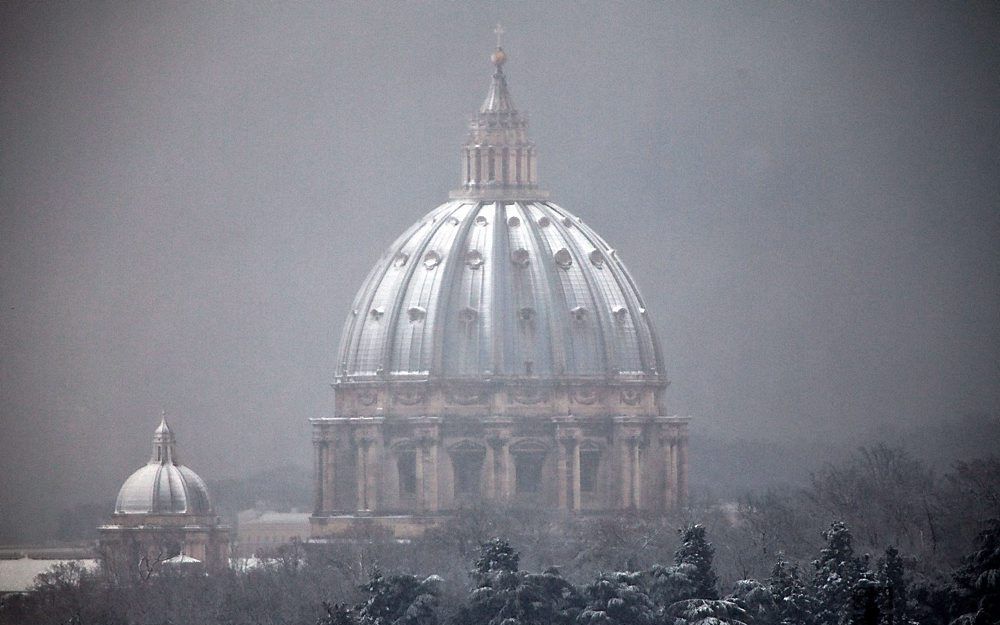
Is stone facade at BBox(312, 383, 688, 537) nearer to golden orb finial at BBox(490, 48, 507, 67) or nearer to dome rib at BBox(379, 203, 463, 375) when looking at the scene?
dome rib at BBox(379, 203, 463, 375)

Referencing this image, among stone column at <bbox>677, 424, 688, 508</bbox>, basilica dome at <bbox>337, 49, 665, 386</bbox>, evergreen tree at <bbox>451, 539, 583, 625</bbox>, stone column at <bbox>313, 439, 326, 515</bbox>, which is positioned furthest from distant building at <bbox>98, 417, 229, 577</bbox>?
evergreen tree at <bbox>451, 539, 583, 625</bbox>

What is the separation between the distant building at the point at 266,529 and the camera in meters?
145

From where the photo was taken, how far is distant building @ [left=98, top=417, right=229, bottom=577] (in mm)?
139625

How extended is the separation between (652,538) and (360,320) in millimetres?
28177

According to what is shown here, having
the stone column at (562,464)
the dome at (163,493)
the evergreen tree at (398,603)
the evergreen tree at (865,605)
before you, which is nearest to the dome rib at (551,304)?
the stone column at (562,464)

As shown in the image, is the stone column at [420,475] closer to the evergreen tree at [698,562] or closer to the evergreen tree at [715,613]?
the evergreen tree at [698,562]

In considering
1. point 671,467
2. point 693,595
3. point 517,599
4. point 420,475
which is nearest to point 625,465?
point 671,467

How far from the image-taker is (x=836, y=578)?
9281cm

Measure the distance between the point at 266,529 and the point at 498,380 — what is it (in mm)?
9410

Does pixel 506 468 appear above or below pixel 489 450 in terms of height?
below

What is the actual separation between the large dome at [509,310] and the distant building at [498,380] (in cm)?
4

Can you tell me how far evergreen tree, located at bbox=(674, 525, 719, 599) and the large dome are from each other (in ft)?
165

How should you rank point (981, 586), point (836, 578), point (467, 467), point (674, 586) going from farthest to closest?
point (467, 467)
point (674, 586)
point (836, 578)
point (981, 586)

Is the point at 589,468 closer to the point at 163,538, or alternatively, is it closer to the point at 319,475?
the point at 319,475
